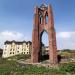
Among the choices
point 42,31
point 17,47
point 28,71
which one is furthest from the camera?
point 17,47

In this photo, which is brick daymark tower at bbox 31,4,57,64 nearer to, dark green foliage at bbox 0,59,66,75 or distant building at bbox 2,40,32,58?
dark green foliage at bbox 0,59,66,75

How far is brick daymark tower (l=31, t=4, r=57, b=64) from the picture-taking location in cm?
4022

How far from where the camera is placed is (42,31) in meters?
42.9

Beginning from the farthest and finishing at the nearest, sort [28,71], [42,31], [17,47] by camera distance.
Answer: [17,47] → [42,31] → [28,71]

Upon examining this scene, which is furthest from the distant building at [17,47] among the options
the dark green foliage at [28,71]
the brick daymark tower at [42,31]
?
the dark green foliage at [28,71]

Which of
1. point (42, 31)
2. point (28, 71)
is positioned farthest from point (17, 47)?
point (28, 71)

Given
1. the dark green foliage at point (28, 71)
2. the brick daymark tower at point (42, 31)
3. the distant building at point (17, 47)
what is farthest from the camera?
the distant building at point (17, 47)

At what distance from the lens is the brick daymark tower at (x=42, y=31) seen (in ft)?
132

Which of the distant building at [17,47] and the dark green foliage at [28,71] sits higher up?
the distant building at [17,47]

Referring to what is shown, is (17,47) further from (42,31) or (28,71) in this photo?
(28,71)

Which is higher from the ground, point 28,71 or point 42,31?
point 42,31

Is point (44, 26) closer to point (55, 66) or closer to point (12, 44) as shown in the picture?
point (55, 66)

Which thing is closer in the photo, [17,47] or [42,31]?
[42,31]

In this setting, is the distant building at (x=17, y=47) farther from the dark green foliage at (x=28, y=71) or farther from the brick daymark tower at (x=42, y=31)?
the dark green foliage at (x=28, y=71)
